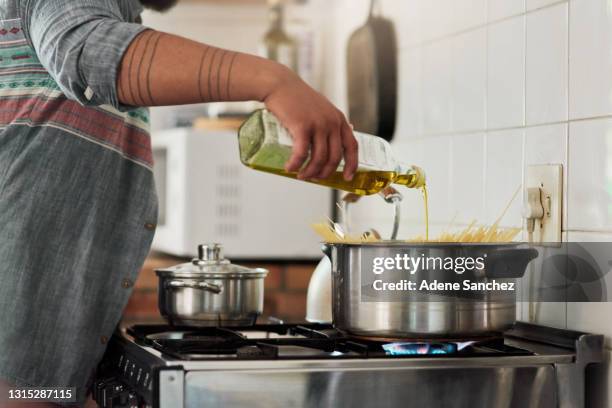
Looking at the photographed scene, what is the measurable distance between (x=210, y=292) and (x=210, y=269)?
4cm

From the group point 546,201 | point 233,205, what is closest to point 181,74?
point 546,201

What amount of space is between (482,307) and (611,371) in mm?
186

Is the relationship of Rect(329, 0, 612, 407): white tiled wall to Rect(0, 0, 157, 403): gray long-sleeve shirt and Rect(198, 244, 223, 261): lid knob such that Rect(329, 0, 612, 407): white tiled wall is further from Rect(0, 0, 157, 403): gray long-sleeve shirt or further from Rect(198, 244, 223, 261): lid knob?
Rect(0, 0, 157, 403): gray long-sleeve shirt

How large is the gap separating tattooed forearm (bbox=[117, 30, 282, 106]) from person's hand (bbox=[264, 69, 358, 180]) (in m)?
0.02

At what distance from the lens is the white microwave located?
2680 mm

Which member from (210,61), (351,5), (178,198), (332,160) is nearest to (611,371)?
(332,160)

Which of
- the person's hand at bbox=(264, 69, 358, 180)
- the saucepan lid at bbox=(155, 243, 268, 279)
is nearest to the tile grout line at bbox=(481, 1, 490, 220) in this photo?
the saucepan lid at bbox=(155, 243, 268, 279)

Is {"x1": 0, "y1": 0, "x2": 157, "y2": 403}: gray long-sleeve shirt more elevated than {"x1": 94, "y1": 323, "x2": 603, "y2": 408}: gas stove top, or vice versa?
{"x1": 0, "y1": 0, "x2": 157, "y2": 403}: gray long-sleeve shirt

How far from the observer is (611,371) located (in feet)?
3.87

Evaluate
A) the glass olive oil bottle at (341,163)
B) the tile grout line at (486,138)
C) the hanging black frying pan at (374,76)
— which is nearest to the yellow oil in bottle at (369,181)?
the glass olive oil bottle at (341,163)

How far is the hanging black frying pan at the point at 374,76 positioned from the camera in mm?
2012

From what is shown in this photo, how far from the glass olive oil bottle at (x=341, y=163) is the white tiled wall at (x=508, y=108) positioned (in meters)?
0.22

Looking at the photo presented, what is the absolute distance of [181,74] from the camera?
3.20ft

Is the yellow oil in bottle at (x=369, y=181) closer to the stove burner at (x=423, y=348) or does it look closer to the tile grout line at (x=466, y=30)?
the stove burner at (x=423, y=348)
